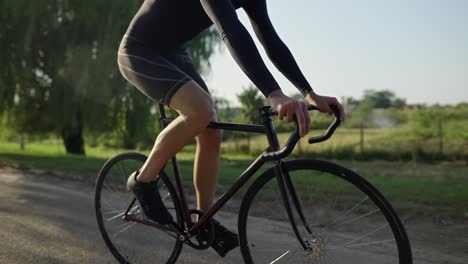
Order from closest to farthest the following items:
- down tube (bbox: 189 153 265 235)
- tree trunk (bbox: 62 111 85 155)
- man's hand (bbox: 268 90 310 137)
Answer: man's hand (bbox: 268 90 310 137) → down tube (bbox: 189 153 265 235) → tree trunk (bbox: 62 111 85 155)

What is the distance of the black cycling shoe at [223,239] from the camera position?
273 centimetres

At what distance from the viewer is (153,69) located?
8.64ft

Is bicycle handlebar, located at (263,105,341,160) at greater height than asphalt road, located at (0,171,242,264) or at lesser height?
greater

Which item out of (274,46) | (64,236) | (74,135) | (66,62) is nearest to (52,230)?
(64,236)

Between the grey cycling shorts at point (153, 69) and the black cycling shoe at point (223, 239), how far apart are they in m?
0.72

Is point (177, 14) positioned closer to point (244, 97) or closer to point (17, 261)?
point (17, 261)

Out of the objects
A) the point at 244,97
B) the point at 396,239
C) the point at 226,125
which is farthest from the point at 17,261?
the point at 244,97

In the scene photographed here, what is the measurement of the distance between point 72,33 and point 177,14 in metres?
13.0

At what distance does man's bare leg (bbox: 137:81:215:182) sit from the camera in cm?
255

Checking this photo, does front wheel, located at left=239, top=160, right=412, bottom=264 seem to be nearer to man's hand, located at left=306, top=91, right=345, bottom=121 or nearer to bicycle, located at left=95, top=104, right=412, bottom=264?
bicycle, located at left=95, top=104, right=412, bottom=264

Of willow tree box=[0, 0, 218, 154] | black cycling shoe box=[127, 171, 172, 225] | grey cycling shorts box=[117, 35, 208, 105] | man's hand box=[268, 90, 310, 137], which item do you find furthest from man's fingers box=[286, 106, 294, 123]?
willow tree box=[0, 0, 218, 154]

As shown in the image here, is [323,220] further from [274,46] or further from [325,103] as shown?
[274,46]

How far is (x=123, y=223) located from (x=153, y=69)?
1.26 m

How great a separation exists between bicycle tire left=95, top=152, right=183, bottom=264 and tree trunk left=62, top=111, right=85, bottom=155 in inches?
494
